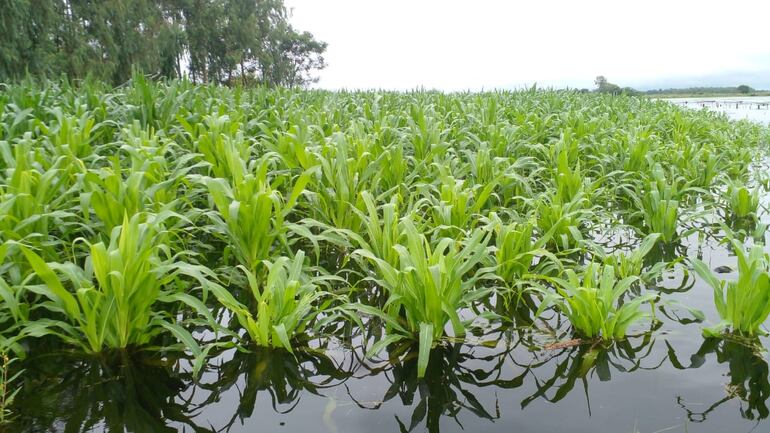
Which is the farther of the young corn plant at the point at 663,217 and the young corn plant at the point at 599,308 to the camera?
the young corn plant at the point at 663,217

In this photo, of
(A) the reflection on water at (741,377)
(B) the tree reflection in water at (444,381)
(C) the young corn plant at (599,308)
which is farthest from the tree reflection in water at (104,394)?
(A) the reflection on water at (741,377)

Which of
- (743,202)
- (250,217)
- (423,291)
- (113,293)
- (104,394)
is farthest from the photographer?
(743,202)

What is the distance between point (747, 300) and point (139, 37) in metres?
27.5

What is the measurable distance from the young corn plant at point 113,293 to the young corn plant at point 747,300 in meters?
2.09

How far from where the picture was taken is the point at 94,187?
2.51 m

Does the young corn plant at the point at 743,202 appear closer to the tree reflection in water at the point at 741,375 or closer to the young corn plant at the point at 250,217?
the tree reflection in water at the point at 741,375

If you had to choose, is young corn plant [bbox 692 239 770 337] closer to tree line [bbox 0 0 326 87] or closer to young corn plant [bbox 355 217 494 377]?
young corn plant [bbox 355 217 494 377]

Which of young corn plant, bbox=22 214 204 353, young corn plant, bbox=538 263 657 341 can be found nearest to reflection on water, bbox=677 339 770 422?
young corn plant, bbox=538 263 657 341

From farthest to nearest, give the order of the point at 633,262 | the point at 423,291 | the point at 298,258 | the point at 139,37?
the point at 139,37, the point at 633,262, the point at 298,258, the point at 423,291

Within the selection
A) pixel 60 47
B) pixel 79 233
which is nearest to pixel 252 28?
pixel 60 47

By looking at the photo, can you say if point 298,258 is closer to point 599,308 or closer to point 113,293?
point 113,293

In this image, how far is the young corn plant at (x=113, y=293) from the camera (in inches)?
76.3

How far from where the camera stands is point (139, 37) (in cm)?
2514

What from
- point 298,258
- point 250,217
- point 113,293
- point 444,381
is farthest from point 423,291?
point 113,293
